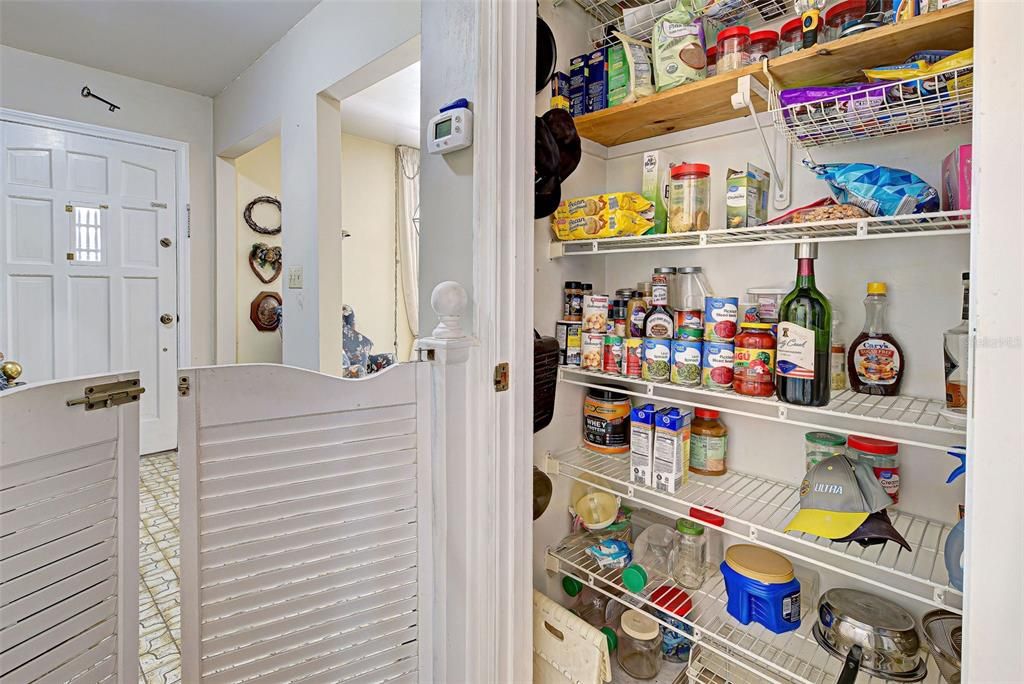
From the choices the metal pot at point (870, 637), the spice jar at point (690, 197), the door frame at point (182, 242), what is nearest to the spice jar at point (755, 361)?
the spice jar at point (690, 197)

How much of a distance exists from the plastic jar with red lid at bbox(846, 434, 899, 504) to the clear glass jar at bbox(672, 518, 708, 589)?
0.46 meters

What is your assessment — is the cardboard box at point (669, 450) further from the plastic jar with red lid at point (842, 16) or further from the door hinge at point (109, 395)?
the door hinge at point (109, 395)

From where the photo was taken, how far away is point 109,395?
75 cm

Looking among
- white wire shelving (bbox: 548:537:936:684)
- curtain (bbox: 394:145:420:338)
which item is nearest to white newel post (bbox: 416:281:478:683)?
white wire shelving (bbox: 548:537:936:684)

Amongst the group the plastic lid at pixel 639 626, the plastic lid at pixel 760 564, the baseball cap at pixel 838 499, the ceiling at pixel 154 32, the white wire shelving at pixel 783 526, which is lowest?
the plastic lid at pixel 639 626

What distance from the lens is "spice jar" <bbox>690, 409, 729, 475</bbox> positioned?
4.55ft

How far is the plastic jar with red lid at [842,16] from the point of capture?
100cm

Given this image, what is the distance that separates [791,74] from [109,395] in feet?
4.70

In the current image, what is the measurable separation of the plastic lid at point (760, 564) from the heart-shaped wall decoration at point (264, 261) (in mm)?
3575

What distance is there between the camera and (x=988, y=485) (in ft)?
2.33

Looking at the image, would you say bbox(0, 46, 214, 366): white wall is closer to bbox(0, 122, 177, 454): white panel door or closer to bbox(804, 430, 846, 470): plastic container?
bbox(0, 122, 177, 454): white panel door

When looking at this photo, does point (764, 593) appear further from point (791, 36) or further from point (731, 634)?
point (791, 36)

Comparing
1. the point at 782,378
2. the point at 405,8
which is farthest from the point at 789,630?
the point at 405,8

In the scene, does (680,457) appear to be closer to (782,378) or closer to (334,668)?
(782,378)
